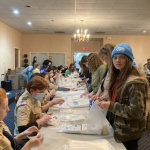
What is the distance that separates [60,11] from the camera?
4.95m

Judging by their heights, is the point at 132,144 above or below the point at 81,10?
below

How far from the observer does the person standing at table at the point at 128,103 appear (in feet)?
3.11

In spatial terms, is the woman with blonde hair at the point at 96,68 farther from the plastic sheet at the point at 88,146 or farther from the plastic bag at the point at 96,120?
the plastic sheet at the point at 88,146

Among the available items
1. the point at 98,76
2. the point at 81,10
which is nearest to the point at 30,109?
the point at 98,76

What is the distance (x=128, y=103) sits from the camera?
101cm

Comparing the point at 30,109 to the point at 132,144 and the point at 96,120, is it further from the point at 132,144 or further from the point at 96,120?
the point at 132,144

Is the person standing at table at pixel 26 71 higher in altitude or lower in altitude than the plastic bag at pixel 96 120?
higher

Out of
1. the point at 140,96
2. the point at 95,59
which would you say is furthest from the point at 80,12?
the point at 140,96

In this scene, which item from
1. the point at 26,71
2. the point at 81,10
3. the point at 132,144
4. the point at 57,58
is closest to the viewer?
the point at 132,144

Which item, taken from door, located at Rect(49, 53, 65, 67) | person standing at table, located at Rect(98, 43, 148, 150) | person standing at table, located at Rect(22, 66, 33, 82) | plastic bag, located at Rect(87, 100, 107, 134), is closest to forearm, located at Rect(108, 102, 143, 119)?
person standing at table, located at Rect(98, 43, 148, 150)

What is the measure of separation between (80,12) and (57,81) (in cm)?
279

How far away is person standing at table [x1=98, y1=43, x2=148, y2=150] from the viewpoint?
948mm

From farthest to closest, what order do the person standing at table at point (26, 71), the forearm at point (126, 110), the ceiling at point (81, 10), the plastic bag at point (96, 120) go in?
the person standing at table at point (26, 71) → the ceiling at point (81, 10) → the plastic bag at point (96, 120) → the forearm at point (126, 110)

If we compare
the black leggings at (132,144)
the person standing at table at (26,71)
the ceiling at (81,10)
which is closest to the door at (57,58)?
Answer: the person standing at table at (26,71)
